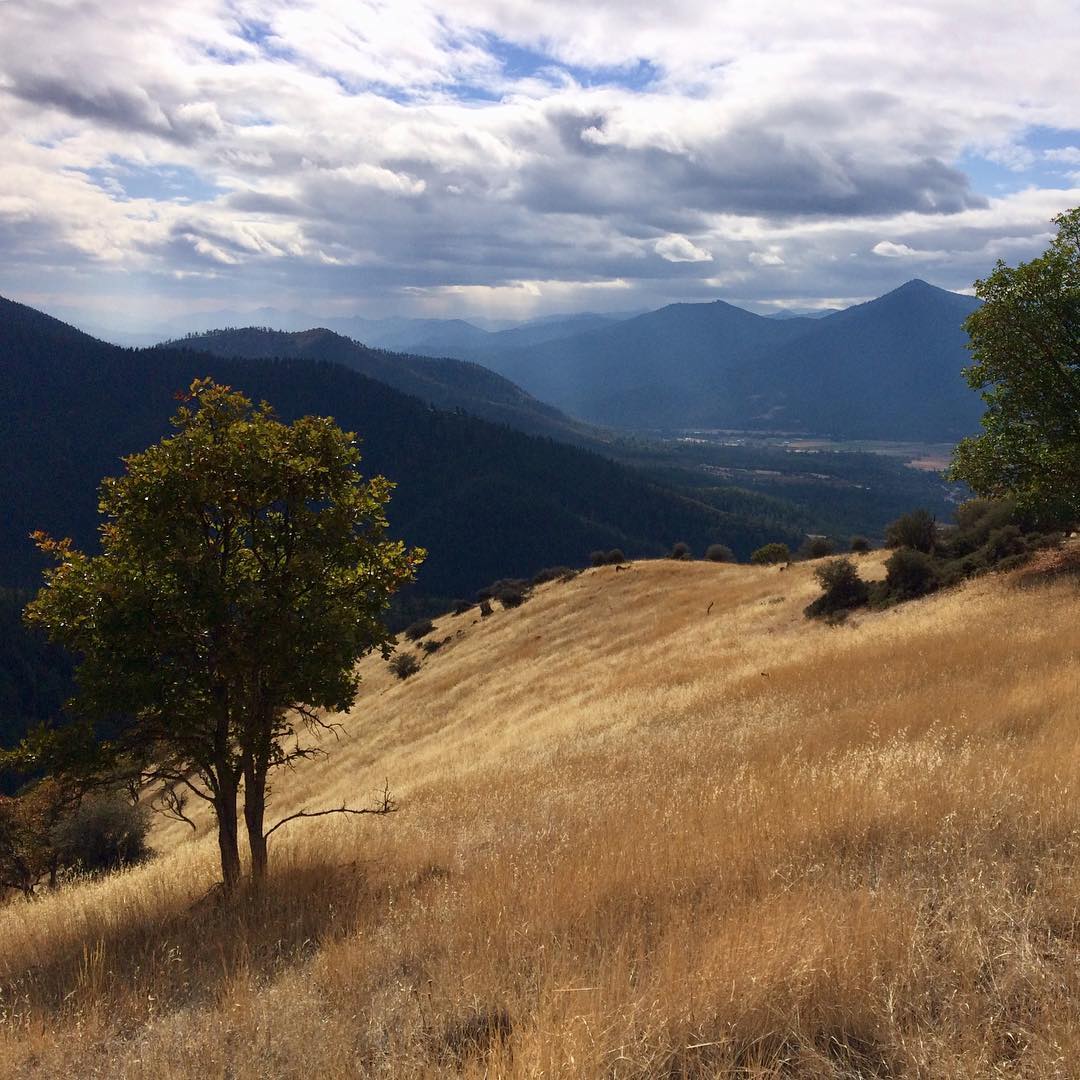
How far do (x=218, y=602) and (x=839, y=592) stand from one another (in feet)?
93.2

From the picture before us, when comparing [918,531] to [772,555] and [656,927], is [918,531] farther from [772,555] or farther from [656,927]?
[656,927]

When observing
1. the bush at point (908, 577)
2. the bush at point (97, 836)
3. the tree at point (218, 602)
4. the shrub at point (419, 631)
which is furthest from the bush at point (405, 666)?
the tree at point (218, 602)

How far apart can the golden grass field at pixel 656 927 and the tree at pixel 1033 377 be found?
10681mm

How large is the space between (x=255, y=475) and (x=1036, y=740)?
1031cm

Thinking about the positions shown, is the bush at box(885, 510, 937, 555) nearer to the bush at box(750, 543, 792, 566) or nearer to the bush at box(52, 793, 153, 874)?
the bush at box(750, 543, 792, 566)

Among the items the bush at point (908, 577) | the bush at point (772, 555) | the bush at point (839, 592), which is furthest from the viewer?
the bush at point (772, 555)

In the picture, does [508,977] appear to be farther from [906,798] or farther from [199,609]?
[199,609]

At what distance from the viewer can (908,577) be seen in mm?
28922

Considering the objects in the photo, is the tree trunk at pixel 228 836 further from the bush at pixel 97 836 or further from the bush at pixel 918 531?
the bush at pixel 918 531

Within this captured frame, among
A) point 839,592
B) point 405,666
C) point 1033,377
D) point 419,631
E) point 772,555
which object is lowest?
point 405,666

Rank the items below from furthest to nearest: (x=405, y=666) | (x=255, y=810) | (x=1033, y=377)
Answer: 1. (x=405, y=666)
2. (x=1033, y=377)
3. (x=255, y=810)

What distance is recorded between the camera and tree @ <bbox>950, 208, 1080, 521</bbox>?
21.8m

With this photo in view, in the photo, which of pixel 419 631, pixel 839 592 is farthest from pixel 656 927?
pixel 419 631

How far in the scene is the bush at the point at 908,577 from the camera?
92.1 ft
